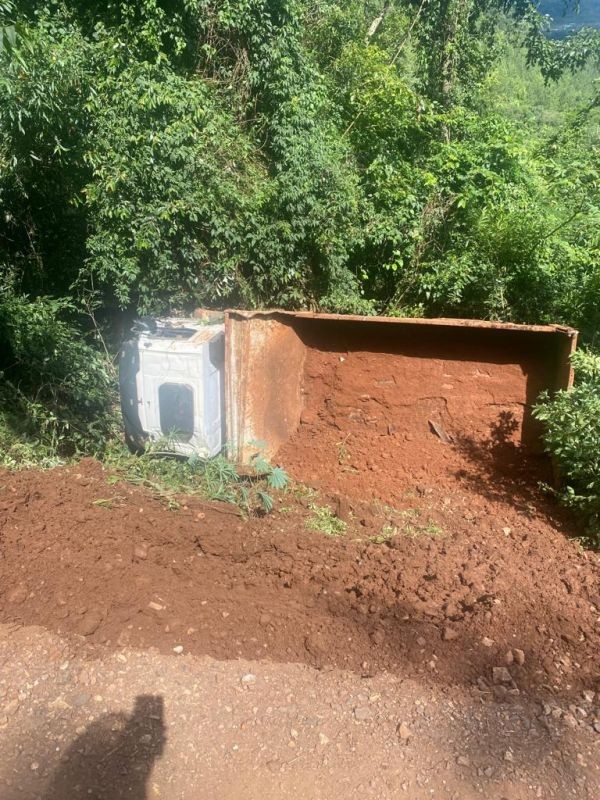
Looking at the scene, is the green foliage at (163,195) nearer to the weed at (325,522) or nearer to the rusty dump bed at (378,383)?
the rusty dump bed at (378,383)

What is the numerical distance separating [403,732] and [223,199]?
167 inches

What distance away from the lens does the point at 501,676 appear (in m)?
3.10

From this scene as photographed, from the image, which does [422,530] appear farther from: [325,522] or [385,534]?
[325,522]

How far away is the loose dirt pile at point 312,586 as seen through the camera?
3250 millimetres

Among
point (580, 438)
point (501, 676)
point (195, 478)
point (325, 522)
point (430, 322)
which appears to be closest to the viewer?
point (501, 676)

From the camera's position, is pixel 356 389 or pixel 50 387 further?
pixel 356 389

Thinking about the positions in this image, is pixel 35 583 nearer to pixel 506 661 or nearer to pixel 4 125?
pixel 506 661

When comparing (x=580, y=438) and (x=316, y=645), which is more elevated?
(x=580, y=438)

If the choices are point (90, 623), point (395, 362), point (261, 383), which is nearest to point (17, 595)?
point (90, 623)

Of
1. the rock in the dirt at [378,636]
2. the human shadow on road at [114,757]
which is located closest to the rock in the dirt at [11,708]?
the human shadow on road at [114,757]

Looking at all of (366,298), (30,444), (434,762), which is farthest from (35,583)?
(366,298)

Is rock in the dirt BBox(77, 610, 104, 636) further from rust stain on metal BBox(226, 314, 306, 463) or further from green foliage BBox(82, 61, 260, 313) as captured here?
green foliage BBox(82, 61, 260, 313)

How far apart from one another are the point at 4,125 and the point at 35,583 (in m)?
3.41

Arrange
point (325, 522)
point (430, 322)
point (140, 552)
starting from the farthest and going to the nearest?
1. point (430, 322)
2. point (325, 522)
3. point (140, 552)
